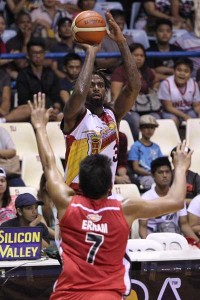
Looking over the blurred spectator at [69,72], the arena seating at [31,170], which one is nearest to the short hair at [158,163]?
the arena seating at [31,170]

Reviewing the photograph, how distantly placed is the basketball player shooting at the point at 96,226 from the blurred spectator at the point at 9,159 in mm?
5312

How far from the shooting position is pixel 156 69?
14.2 meters

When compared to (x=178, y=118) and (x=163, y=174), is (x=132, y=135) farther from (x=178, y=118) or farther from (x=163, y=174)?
(x=163, y=174)

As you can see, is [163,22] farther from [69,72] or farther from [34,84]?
[34,84]

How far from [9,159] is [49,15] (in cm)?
356

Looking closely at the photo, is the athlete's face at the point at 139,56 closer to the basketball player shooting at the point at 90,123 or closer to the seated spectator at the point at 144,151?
the seated spectator at the point at 144,151

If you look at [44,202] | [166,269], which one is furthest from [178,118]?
[166,269]

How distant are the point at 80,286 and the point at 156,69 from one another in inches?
324

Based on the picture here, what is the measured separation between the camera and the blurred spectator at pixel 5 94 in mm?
12688

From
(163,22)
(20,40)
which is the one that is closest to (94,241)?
(20,40)

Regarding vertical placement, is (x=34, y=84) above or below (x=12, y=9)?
below

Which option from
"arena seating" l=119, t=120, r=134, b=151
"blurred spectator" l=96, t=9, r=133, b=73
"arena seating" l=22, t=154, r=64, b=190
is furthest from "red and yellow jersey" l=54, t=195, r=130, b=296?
"blurred spectator" l=96, t=9, r=133, b=73

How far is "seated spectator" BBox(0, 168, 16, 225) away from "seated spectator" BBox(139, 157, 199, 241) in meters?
1.39

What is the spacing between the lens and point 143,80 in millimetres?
13305
